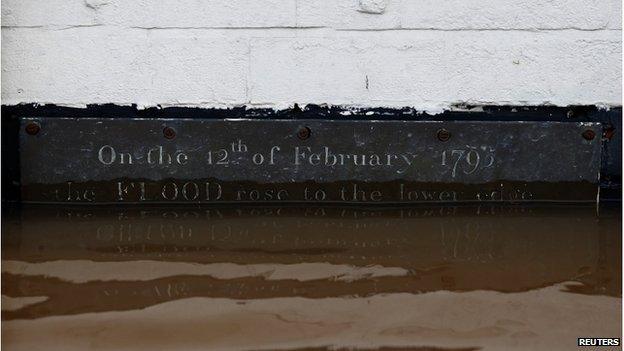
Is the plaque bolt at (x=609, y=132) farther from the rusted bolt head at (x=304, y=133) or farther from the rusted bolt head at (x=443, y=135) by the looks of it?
the rusted bolt head at (x=304, y=133)

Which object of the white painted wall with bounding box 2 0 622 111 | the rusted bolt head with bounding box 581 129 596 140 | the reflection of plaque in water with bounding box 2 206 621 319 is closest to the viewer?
the reflection of plaque in water with bounding box 2 206 621 319

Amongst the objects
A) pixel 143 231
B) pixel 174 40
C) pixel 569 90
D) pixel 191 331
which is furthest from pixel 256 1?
pixel 191 331

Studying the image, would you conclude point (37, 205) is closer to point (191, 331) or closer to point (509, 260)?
point (191, 331)

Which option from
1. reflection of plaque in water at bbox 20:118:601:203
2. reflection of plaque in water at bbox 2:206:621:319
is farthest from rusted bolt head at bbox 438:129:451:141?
reflection of plaque in water at bbox 2:206:621:319

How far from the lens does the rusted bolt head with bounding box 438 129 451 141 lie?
4.11 m

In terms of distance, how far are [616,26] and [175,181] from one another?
202 cm

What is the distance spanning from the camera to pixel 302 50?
160 inches

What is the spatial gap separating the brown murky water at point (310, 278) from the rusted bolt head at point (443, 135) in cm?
30

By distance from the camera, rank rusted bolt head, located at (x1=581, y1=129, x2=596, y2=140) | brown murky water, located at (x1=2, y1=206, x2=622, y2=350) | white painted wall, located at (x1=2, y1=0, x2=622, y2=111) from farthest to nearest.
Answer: rusted bolt head, located at (x1=581, y1=129, x2=596, y2=140) < white painted wall, located at (x1=2, y1=0, x2=622, y2=111) < brown murky water, located at (x1=2, y1=206, x2=622, y2=350)

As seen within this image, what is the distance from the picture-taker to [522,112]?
4.16m

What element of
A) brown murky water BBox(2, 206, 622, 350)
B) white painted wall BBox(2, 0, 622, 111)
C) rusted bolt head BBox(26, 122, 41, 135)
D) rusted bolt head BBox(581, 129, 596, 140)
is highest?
white painted wall BBox(2, 0, 622, 111)

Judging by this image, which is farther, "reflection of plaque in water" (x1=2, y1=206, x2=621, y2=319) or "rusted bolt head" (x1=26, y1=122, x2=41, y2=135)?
"rusted bolt head" (x1=26, y1=122, x2=41, y2=135)

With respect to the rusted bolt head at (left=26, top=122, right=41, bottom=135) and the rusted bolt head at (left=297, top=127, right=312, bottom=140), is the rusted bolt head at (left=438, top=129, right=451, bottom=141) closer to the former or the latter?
the rusted bolt head at (left=297, top=127, right=312, bottom=140)

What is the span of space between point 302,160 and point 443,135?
0.62m
